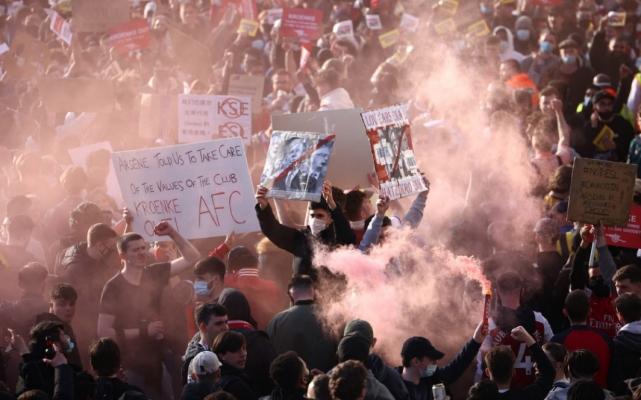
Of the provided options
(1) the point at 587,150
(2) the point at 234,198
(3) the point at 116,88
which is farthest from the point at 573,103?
(3) the point at 116,88

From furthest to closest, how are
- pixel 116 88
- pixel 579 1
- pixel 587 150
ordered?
pixel 579 1, pixel 116 88, pixel 587 150

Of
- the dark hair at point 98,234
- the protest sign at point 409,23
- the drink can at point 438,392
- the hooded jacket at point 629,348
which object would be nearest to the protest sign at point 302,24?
the protest sign at point 409,23

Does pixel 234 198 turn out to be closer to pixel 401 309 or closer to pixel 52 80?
pixel 401 309

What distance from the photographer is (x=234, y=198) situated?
21.6ft

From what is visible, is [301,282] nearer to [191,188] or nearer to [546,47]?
[191,188]

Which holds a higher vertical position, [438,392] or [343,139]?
[343,139]

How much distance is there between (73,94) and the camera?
9820 mm

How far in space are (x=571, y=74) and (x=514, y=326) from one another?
20.2 feet

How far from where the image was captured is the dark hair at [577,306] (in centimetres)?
515

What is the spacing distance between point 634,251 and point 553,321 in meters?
1.06

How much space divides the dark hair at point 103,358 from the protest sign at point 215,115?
453 cm

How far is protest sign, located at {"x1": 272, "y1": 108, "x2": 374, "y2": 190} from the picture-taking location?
258 inches

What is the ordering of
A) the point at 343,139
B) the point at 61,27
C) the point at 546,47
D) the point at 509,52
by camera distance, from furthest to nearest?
the point at 61,27 < the point at 509,52 < the point at 546,47 < the point at 343,139

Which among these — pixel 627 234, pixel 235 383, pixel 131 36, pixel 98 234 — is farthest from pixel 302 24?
pixel 235 383
